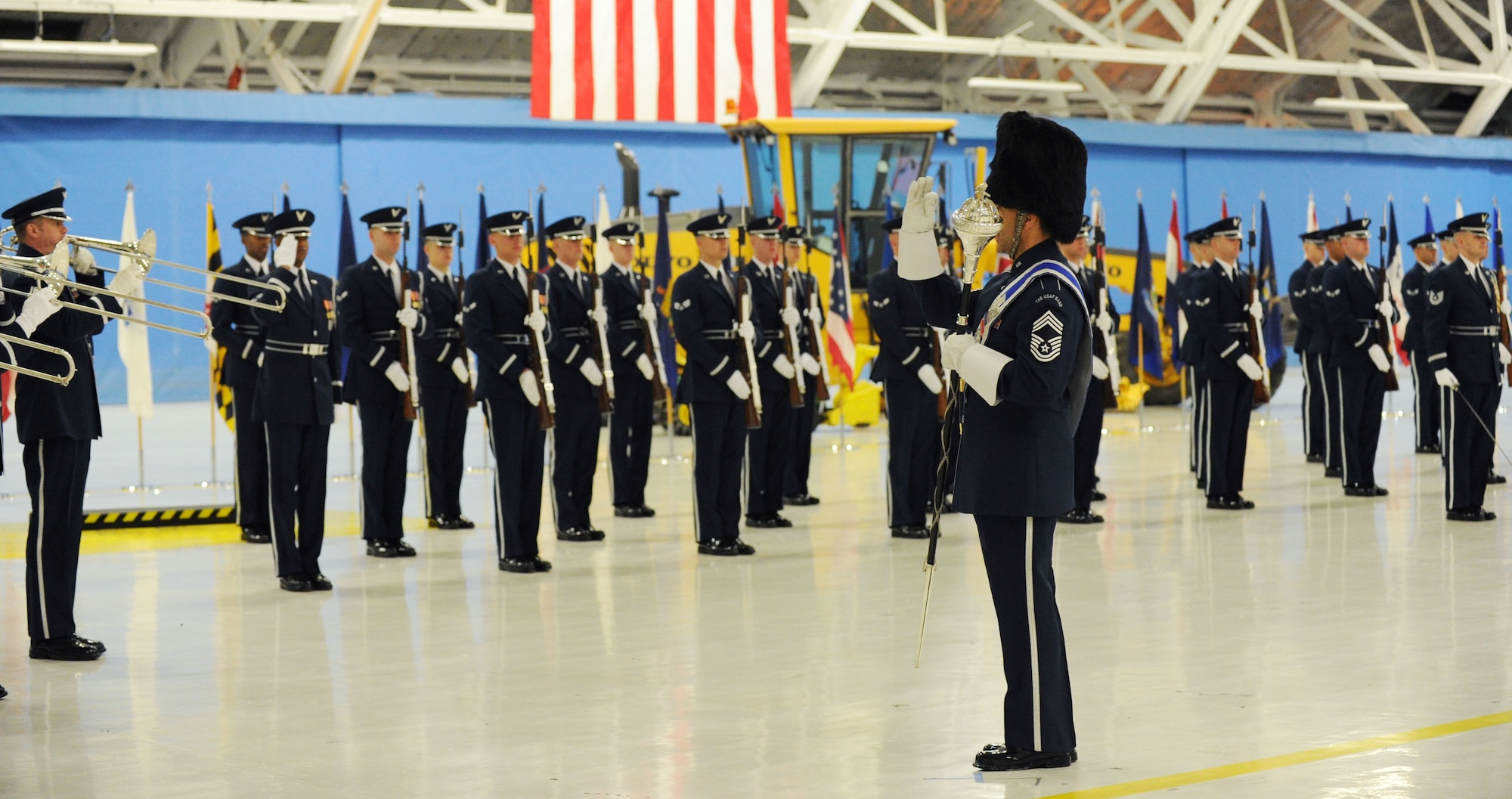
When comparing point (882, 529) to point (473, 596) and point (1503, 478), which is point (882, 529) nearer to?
point (473, 596)

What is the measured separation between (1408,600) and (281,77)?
15.3 m

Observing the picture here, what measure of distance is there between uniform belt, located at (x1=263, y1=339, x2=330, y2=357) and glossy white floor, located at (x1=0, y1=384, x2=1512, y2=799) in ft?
3.21

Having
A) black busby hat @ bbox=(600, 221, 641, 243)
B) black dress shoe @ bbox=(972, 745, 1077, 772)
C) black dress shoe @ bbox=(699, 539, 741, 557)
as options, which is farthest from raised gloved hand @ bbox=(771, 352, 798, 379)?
black dress shoe @ bbox=(972, 745, 1077, 772)

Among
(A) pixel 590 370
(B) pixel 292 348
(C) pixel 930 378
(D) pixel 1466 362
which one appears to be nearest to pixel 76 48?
(A) pixel 590 370

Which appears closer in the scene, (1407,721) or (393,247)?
(1407,721)

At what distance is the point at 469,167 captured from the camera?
19453mm

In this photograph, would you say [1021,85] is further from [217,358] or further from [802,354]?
[217,358]

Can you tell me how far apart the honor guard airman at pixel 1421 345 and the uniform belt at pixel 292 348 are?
545 centimetres

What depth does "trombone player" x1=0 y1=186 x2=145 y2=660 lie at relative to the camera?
17.9ft

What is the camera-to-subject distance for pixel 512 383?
734 centimetres

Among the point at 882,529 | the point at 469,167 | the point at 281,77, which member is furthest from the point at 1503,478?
the point at 281,77

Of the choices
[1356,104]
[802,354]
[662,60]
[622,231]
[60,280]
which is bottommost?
[802,354]

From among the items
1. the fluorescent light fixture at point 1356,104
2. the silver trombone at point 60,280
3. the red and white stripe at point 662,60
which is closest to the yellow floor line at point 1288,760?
the silver trombone at point 60,280

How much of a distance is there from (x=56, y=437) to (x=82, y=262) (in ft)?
1.85
